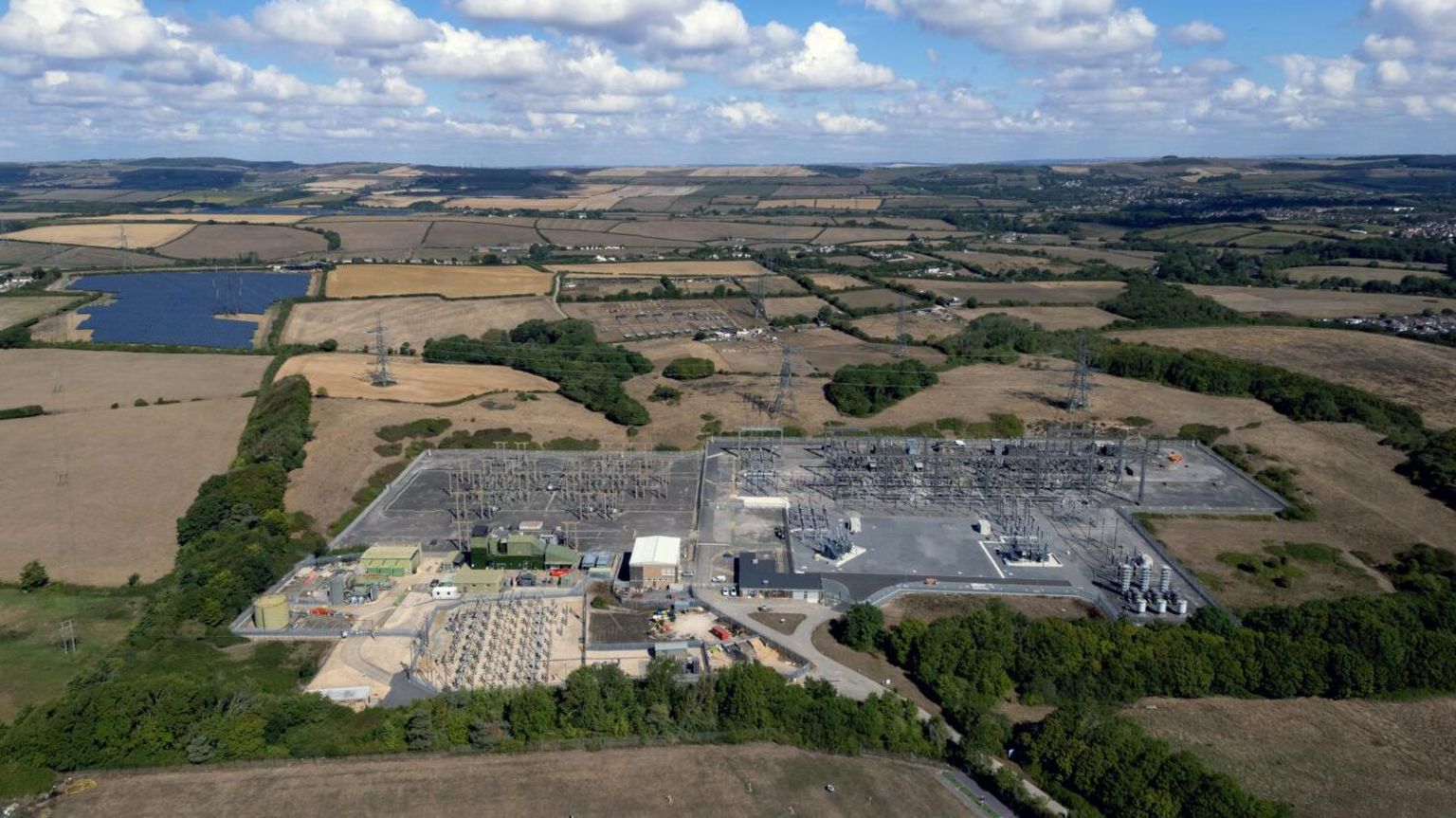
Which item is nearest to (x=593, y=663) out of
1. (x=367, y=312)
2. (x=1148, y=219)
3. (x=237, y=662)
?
(x=237, y=662)

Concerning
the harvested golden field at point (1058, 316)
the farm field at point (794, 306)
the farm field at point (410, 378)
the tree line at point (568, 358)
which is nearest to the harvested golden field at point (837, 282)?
the farm field at point (794, 306)

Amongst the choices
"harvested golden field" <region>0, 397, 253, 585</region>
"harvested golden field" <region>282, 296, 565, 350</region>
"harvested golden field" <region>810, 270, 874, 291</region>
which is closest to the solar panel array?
"harvested golden field" <region>282, 296, 565, 350</region>

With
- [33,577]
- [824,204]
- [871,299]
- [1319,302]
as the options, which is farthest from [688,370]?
[824,204]

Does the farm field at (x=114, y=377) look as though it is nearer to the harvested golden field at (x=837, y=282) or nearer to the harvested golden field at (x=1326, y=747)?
the harvested golden field at (x=837, y=282)

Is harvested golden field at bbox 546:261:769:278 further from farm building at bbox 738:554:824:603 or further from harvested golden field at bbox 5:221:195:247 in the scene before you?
farm building at bbox 738:554:824:603

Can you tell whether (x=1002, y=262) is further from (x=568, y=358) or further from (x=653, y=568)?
(x=653, y=568)

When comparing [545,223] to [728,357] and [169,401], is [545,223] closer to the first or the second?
[728,357]
